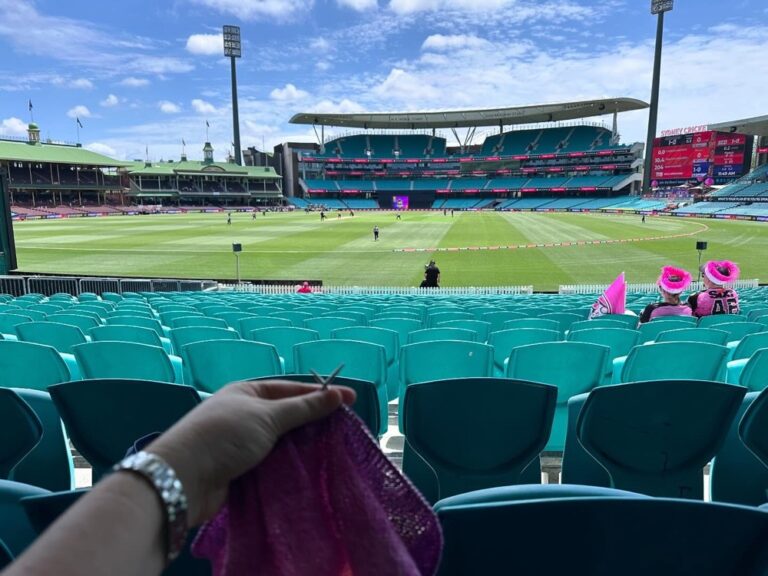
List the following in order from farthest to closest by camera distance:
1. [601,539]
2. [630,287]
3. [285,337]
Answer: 1. [630,287]
2. [285,337]
3. [601,539]

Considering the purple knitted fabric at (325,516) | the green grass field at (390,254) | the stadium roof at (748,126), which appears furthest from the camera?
the stadium roof at (748,126)

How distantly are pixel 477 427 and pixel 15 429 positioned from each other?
97.2 inches

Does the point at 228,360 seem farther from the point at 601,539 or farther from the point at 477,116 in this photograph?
the point at 477,116

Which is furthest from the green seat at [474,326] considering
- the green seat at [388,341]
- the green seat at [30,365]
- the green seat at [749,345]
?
the green seat at [30,365]

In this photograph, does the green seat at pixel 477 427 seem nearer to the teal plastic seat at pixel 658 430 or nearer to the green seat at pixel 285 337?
the teal plastic seat at pixel 658 430

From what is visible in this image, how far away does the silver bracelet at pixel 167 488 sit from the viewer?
83 cm

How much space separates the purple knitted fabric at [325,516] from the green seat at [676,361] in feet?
10.7

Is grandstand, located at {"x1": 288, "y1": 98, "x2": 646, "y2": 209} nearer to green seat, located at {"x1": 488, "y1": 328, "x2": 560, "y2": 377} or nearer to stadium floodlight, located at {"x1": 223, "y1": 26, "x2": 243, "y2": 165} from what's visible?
stadium floodlight, located at {"x1": 223, "y1": 26, "x2": 243, "y2": 165}

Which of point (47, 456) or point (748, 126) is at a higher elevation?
point (748, 126)

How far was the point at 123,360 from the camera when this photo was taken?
403 centimetres

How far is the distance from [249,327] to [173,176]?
110215 millimetres

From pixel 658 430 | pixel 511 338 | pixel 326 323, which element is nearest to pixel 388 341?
pixel 511 338

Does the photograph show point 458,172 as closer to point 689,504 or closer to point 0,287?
point 0,287

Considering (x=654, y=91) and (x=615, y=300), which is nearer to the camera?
(x=615, y=300)
